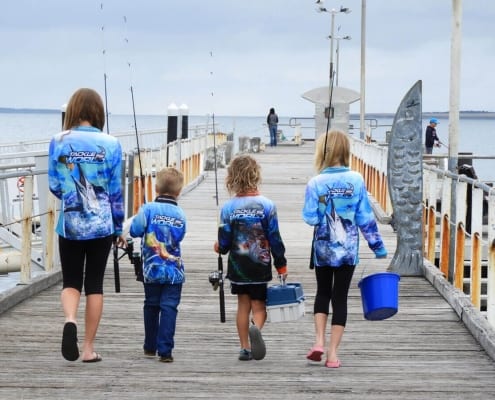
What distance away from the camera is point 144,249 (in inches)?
278

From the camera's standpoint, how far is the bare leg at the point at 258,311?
7188 mm

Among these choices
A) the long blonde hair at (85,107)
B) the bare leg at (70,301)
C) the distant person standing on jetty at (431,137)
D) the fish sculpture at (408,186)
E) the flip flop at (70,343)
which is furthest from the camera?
the distant person standing on jetty at (431,137)

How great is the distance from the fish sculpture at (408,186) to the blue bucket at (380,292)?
161 inches

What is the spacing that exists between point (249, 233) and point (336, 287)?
65 centimetres

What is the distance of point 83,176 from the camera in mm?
6773

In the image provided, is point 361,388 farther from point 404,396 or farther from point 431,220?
point 431,220

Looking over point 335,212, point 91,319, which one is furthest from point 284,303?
point 91,319

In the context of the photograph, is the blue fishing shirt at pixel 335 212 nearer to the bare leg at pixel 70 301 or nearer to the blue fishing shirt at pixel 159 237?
the blue fishing shirt at pixel 159 237

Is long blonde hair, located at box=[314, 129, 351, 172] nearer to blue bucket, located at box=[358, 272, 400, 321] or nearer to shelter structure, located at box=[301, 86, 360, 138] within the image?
blue bucket, located at box=[358, 272, 400, 321]

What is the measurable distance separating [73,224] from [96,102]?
74 centimetres

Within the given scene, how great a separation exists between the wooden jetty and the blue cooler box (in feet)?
1.03

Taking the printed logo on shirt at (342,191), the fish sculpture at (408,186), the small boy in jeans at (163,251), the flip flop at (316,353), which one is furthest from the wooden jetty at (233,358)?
the printed logo on shirt at (342,191)

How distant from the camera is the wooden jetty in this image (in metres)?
6.36

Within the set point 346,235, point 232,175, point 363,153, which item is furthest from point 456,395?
point 363,153
